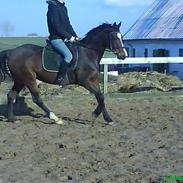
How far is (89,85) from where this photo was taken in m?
11.4

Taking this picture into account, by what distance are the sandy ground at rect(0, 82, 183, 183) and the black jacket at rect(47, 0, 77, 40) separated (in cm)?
195

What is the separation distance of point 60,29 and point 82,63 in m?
0.89

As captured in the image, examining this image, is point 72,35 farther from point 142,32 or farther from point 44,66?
point 142,32

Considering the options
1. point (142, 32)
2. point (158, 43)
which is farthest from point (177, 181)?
point (142, 32)

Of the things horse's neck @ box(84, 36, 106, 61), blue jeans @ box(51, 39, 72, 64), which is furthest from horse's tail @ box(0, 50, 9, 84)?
horse's neck @ box(84, 36, 106, 61)

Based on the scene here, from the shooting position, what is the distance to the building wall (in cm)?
3613

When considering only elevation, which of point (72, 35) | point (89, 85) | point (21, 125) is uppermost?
point (72, 35)

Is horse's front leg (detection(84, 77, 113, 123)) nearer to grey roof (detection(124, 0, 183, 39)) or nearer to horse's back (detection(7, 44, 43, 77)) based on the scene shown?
horse's back (detection(7, 44, 43, 77))

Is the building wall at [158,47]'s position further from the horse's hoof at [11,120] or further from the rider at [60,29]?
the horse's hoof at [11,120]

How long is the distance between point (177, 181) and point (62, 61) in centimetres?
589

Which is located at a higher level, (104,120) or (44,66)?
(44,66)

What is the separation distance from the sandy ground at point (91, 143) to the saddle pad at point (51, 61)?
1205 millimetres

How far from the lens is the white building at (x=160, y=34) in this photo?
3825 centimetres

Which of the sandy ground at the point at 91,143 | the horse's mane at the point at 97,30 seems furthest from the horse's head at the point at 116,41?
the sandy ground at the point at 91,143
